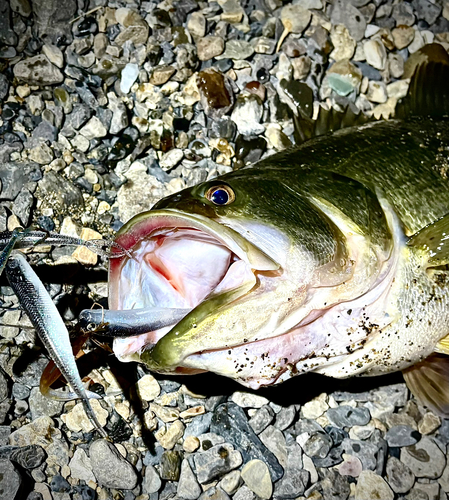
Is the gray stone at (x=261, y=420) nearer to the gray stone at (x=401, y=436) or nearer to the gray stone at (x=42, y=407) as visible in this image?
the gray stone at (x=401, y=436)

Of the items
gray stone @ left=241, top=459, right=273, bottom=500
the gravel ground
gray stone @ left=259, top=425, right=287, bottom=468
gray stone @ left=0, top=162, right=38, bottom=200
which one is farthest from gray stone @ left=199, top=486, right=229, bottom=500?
gray stone @ left=0, top=162, right=38, bottom=200

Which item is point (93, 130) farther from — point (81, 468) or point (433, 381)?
point (433, 381)

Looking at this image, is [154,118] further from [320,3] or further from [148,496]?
[148,496]

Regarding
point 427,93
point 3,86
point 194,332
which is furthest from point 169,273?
point 427,93

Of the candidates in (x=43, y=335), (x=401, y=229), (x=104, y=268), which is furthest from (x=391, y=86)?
(x=43, y=335)

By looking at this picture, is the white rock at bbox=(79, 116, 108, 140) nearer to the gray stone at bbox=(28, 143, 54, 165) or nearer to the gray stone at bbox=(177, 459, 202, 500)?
the gray stone at bbox=(28, 143, 54, 165)
